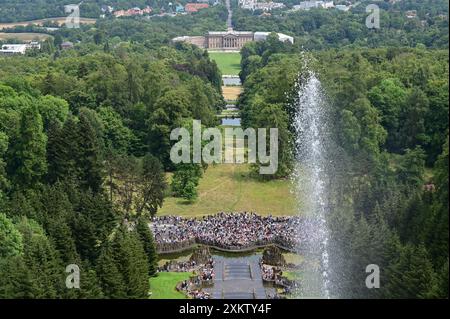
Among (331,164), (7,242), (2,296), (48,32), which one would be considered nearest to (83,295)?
(2,296)

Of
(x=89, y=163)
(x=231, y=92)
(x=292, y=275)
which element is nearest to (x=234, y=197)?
(x=89, y=163)

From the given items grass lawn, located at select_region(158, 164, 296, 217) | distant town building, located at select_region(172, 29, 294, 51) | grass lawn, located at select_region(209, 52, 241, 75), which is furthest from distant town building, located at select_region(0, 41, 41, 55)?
grass lawn, located at select_region(158, 164, 296, 217)

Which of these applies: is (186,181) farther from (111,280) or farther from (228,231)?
(111,280)
